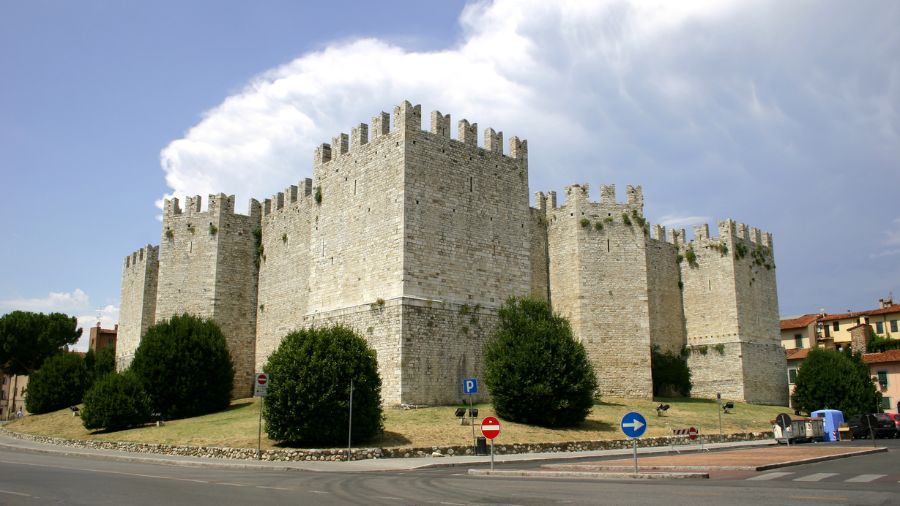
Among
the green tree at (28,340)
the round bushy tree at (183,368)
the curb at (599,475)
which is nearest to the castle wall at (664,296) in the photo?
the round bushy tree at (183,368)

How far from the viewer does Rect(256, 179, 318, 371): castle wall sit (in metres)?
35.2

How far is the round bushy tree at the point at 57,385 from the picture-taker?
4197 cm

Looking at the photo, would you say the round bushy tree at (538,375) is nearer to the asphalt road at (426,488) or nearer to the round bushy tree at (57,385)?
the asphalt road at (426,488)

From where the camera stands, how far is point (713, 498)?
10.7 m

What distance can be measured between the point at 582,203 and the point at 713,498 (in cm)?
2667

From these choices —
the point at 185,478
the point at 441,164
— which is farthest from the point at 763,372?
the point at 185,478

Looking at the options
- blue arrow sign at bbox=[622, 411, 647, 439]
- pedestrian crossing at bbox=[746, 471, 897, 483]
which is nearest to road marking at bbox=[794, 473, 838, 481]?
pedestrian crossing at bbox=[746, 471, 897, 483]

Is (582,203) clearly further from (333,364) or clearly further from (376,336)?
(333,364)

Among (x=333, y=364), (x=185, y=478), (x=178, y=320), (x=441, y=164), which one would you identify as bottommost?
(x=185, y=478)

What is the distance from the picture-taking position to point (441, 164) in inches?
1162

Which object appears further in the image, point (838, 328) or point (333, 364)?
point (838, 328)

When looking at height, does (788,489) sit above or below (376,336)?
below

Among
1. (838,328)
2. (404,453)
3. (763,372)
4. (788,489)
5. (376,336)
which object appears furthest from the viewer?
(838,328)

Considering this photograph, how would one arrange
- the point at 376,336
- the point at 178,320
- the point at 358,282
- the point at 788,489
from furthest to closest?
the point at 178,320 → the point at 358,282 → the point at 376,336 → the point at 788,489
